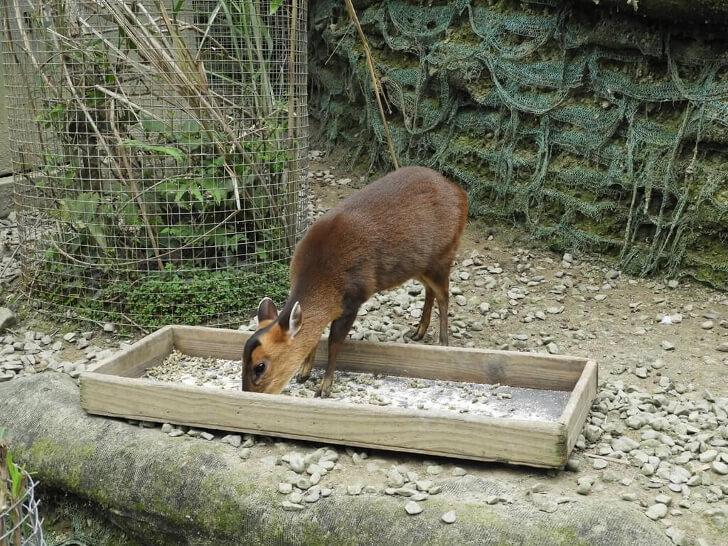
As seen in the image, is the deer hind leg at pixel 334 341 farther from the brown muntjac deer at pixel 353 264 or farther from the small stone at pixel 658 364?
the small stone at pixel 658 364

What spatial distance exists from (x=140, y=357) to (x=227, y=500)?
1358mm

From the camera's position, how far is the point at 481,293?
22.6 ft

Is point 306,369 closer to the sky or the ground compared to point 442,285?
closer to the ground

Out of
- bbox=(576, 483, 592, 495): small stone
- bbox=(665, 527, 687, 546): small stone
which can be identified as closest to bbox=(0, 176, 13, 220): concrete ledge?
bbox=(576, 483, 592, 495): small stone

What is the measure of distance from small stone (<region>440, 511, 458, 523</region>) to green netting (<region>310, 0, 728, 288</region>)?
372 centimetres

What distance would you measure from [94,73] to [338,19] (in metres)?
A: 4.24

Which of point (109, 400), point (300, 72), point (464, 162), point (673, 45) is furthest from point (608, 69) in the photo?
point (109, 400)

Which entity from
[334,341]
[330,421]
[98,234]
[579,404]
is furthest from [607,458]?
[98,234]

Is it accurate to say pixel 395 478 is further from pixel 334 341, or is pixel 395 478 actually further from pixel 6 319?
pixel 6 319

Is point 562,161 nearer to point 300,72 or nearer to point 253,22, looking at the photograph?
point 300,72

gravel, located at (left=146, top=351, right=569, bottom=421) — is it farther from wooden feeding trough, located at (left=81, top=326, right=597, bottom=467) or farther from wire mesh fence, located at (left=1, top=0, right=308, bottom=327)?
wire mesh fence, located at (left=1, top=0, right=308, bottom=327)

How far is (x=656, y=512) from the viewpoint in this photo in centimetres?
371

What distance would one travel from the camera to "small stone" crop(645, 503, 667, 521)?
12.1 feet

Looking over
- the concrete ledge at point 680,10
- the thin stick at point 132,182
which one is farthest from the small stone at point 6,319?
the concrete ledge at point 680,10
